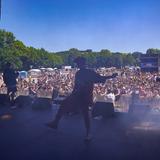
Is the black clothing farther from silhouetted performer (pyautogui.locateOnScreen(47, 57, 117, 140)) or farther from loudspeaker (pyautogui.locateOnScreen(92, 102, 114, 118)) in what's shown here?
silhouetted performer (pyautogui.locateOnScreen(47, 57, 117, 140))

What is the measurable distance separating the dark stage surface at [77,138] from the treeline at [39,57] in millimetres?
45194

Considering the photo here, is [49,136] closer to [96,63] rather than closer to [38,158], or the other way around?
[38,158]

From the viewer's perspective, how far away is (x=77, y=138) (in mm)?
6625

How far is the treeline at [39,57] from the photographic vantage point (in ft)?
208

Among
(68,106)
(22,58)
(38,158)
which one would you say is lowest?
(38,158)

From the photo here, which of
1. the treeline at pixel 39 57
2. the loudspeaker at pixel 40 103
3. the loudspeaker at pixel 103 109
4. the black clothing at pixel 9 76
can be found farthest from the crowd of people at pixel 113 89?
the treeline at pixel 39 57

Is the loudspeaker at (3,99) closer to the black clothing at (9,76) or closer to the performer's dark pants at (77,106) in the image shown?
the black clothing at (9,76)

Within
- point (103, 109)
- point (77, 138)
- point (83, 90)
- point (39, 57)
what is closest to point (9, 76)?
point (103, 109)

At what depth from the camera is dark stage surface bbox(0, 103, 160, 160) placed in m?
5.44

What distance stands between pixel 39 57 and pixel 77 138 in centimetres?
8168

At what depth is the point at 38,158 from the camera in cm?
521

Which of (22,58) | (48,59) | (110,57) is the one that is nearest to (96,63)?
(110,57)

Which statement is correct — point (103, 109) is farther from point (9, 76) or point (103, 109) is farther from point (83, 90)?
point (9, 76)

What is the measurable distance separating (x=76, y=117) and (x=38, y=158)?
374 centimetres
